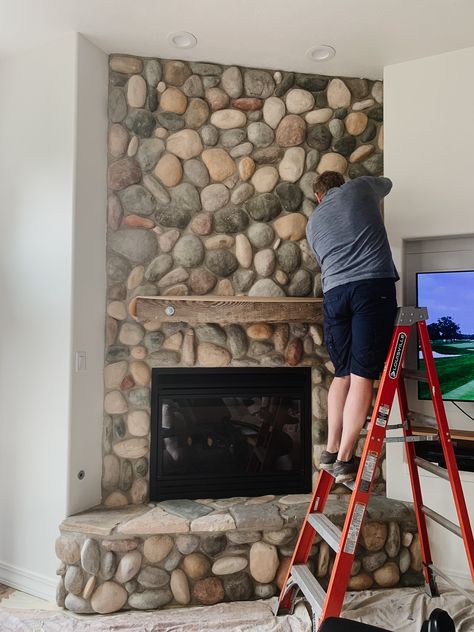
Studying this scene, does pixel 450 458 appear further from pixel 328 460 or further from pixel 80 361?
pixel 80 361

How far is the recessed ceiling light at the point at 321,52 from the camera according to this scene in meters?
2.68

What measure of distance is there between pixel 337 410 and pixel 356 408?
0.20m

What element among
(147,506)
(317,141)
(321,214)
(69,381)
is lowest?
(147,506)

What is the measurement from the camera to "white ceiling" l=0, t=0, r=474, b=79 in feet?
7.66

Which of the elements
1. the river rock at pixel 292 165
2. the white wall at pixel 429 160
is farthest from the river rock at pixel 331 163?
the white wall at pixel 429 160

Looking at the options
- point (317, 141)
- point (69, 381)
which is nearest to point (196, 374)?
point (69, 381)

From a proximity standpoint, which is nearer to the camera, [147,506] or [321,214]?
[321,214]

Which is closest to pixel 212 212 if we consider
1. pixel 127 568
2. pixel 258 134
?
pixel 258 134

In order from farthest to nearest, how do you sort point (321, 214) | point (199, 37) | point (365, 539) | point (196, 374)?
point (196, 374), point (199, 37), point (365, 539), point (321, 214)

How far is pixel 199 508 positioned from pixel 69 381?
946mm

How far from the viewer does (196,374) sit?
9.17ft

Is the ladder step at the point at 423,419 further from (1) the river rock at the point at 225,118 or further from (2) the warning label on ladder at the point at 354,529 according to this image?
(1) the river rock at the point at 225,118

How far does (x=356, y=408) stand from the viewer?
2043mm

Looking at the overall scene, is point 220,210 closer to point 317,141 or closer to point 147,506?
point 317,141
